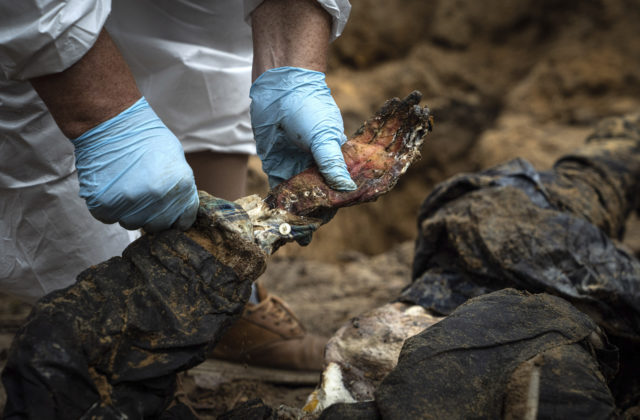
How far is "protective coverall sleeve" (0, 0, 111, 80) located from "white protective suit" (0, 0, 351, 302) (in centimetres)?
40

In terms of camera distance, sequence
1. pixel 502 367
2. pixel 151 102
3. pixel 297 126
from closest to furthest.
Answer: pixel 502 367 < pixel 297 126 < pixel 151 102

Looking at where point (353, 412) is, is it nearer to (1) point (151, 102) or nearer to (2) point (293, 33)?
(2) point (293, 33)

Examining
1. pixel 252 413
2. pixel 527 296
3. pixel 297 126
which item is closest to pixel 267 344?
pixel 252 413

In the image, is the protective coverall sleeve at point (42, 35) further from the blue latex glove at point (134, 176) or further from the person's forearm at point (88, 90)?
the blue latex glove at point (134, 176)

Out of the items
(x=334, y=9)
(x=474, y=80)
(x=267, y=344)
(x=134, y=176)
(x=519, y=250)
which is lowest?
(x=267, y=344)

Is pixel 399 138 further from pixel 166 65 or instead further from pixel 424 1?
pixel 424 1

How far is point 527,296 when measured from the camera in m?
1.01

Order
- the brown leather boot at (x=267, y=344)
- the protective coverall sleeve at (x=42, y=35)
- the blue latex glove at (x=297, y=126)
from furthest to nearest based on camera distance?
the brown leather boot at (x=267, y=344), the blue latex glove at (x=297, y=126), the protective coverall sleeve at (x=42, y=35)

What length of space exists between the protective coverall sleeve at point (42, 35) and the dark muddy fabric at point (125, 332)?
1.33 feet

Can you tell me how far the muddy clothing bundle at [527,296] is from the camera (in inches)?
31.6

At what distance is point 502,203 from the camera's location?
153cm

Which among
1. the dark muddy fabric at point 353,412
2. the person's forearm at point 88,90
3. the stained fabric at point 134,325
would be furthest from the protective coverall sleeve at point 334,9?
the dark muddy fabric at point 353,412

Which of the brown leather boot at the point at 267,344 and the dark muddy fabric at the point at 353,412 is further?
the brown leather boot at the point at 267,344

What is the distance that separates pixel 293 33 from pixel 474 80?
356cm
